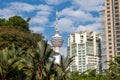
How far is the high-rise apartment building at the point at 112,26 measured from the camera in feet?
414

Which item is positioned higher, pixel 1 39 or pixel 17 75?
pixel 1 39

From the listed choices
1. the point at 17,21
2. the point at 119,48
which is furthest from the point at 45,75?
the point at 119,48

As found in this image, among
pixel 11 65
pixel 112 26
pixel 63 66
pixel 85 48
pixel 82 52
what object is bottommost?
pixel 82 52

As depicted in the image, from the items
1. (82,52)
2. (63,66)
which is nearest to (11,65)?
(63,66)

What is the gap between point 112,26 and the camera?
130 metres

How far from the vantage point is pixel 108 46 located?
5002 inches

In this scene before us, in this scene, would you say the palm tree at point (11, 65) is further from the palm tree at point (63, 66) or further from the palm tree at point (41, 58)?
the palm tree at point (63, 66)

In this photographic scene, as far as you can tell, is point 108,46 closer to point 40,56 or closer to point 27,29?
point 27,29

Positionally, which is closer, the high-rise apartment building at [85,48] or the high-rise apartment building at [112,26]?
the high-rise apartment building at [112,26]

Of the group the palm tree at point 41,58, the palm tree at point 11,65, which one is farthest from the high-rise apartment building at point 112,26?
the palm tree at point 11,65

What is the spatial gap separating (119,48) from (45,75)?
9254 cm

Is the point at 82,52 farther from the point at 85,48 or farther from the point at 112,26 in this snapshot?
the point at 112,26

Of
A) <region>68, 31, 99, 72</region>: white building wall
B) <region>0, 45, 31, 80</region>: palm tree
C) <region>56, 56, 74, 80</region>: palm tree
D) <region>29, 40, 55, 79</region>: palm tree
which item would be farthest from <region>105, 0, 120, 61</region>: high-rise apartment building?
<region>0, 45, 31, 80</region>: palm tree

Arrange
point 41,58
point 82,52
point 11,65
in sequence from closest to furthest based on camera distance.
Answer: point 11,65, point 41,58, point 82,52
